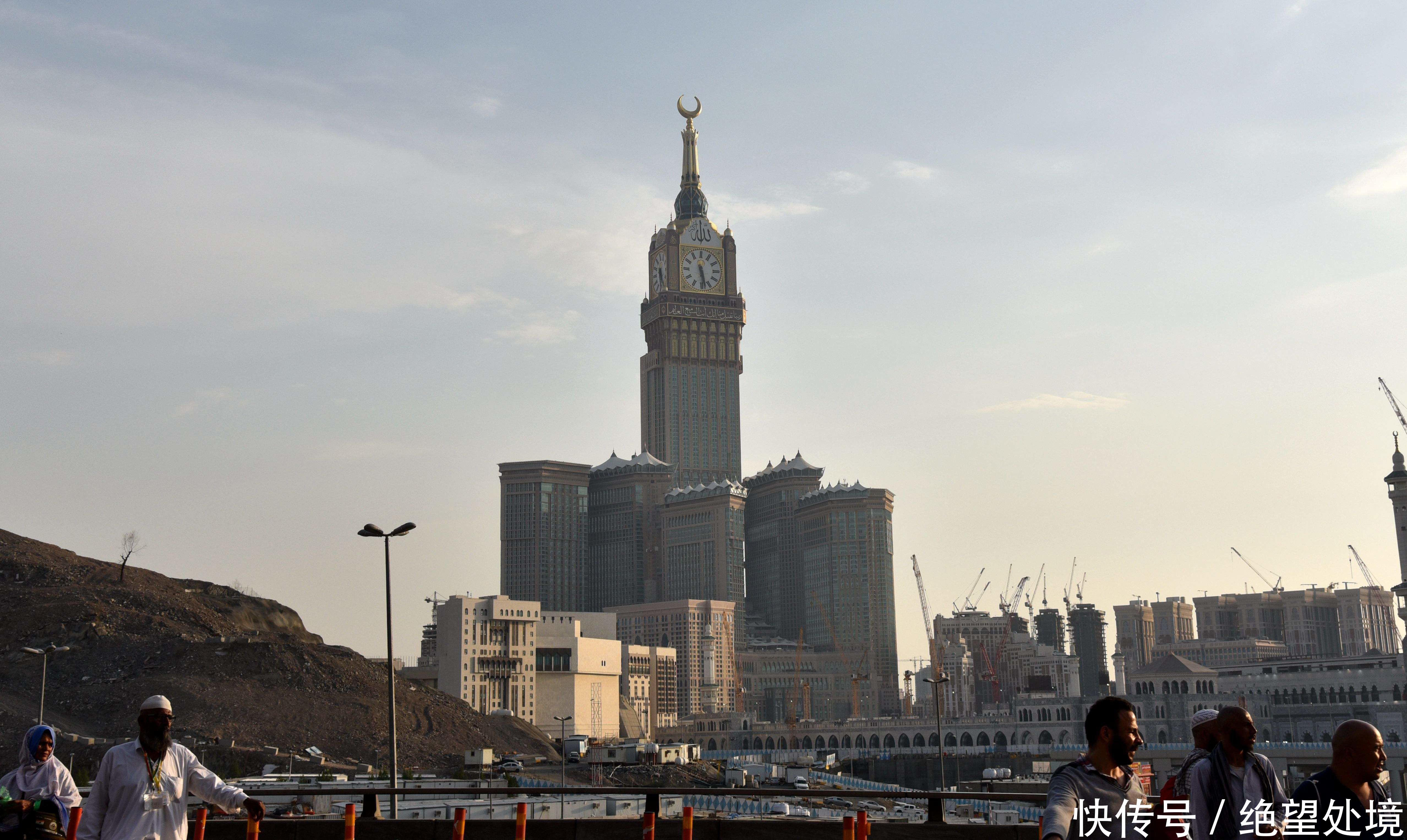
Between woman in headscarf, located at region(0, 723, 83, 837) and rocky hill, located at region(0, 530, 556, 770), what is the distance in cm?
10740

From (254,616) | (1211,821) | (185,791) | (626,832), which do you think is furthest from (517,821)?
(254,616)

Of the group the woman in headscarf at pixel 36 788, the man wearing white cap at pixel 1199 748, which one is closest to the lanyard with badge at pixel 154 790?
the woman in headscarf at pixel 36 788

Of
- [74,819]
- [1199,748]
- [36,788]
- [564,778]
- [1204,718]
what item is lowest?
[564,778]

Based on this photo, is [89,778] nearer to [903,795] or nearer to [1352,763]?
[903,795]

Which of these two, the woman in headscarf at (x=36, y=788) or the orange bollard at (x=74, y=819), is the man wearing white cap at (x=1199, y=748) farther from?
the woman in headscarf at (x=36, y=788)

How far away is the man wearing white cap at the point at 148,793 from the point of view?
524 inches

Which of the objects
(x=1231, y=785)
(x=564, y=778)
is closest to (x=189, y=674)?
(x=564, y=778)

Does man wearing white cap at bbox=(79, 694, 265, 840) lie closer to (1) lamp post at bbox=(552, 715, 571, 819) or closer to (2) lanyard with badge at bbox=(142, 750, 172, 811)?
(2) lanyard with badge at bbox=(142, 750, 172, 811)

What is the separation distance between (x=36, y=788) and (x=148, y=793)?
2018mm

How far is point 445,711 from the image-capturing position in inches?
6639

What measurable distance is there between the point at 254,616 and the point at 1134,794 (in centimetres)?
18030

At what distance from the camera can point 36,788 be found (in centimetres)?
1447

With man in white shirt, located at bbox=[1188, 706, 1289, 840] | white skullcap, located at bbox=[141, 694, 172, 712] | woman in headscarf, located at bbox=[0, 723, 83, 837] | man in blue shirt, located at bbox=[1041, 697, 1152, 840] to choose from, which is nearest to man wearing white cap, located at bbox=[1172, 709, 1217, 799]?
man in white shirt, located at bbox=[1188, 706, 1289, 840]

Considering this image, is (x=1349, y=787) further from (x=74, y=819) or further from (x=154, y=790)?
(x=74, y=819)
